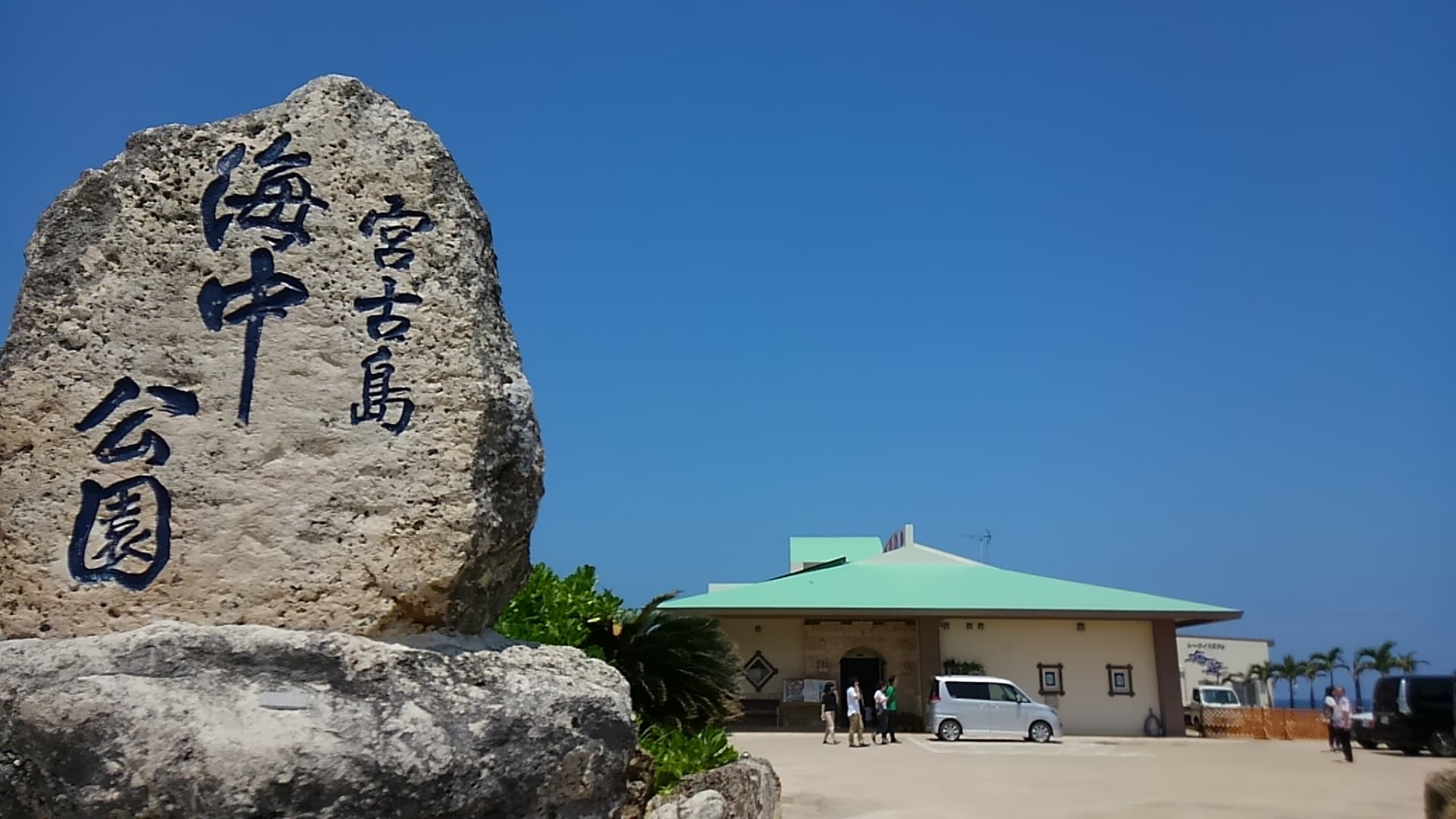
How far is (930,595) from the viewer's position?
83.4 feet

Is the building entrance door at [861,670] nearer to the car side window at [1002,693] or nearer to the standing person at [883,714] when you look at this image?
the standing person at [883,714]

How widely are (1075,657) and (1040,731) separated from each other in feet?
12.0

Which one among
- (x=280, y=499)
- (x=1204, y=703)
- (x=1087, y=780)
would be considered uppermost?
(x=280, y=499)

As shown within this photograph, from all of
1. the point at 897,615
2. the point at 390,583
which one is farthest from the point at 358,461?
the point at 897,615

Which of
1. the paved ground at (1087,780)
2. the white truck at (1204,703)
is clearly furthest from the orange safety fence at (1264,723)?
the paved ground at (1087,780)

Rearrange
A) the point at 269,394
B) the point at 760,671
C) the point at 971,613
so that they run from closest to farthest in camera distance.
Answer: the point at 269,394 → the point at 971,613 → the point at 760,671

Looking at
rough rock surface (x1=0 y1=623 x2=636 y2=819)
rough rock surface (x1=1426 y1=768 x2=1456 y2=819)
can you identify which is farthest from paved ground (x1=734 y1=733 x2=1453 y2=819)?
rough rock surface (x1=0 y1=623 x2=636 y2=819)

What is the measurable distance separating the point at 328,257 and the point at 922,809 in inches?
380

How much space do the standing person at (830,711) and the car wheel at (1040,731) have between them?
3.99 metres

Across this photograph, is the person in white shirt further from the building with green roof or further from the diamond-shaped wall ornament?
the diamond-shaped wall ornament

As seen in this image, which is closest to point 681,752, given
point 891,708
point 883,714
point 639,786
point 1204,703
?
point 639,786

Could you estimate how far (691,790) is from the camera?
318 inches

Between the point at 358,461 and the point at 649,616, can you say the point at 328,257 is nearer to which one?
the point at 358,461

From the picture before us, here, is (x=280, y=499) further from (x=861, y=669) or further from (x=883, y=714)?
(x=861, y=669)
